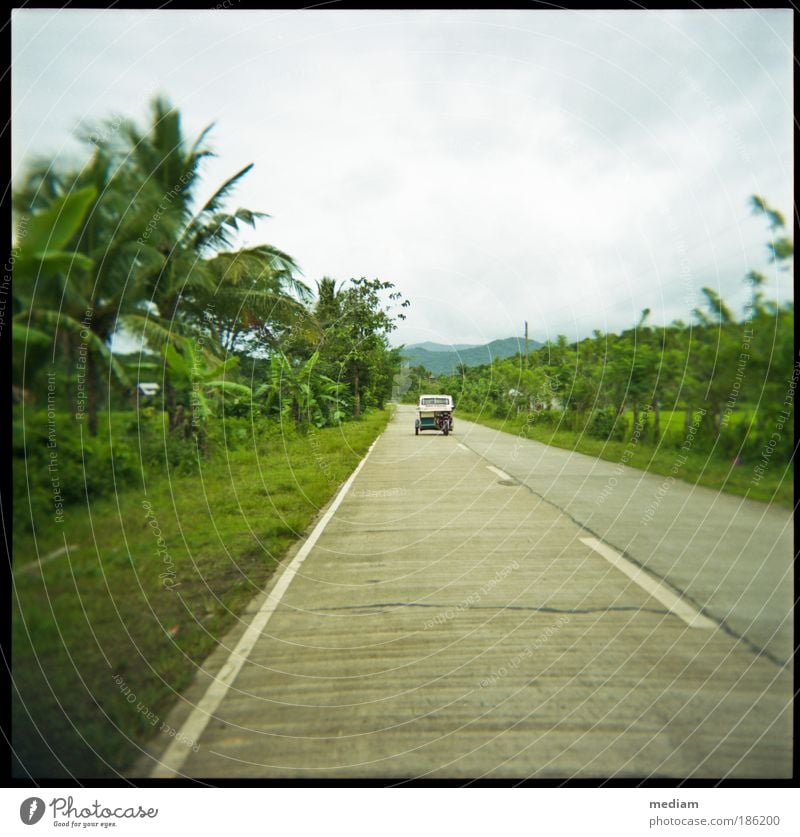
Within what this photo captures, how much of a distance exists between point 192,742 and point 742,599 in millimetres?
3436

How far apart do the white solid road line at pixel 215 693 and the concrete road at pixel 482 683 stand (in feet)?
0.03

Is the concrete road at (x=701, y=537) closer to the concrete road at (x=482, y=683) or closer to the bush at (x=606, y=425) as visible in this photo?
the concrete road at (x=482, y=683)

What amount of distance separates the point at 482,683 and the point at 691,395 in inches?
148

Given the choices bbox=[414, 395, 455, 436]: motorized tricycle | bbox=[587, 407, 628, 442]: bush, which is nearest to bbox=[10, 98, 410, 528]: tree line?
bbox=[587, 407, 628, 442]: bush

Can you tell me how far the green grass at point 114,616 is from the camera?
261 centimetres

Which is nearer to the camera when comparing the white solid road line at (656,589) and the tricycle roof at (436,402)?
the white solid road line at (656,589)

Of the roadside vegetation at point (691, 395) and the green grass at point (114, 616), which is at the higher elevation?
the roadside vegetation at point (691, 395)

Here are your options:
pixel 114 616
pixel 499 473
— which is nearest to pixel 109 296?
pixel 114 616

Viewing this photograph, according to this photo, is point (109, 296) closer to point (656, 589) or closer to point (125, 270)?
point (125, 270)

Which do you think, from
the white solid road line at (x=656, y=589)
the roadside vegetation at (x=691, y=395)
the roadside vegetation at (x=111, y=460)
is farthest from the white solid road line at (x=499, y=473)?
the white solid road line at (x=656, y=589)

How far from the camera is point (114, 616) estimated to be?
12.2 ft

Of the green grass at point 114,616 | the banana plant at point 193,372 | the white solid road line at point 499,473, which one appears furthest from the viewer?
the white solid road line at point 499,473

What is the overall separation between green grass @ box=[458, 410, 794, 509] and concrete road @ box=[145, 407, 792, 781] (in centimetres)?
89

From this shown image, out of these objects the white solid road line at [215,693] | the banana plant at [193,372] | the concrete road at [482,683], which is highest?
the banana plant at [193,372]
